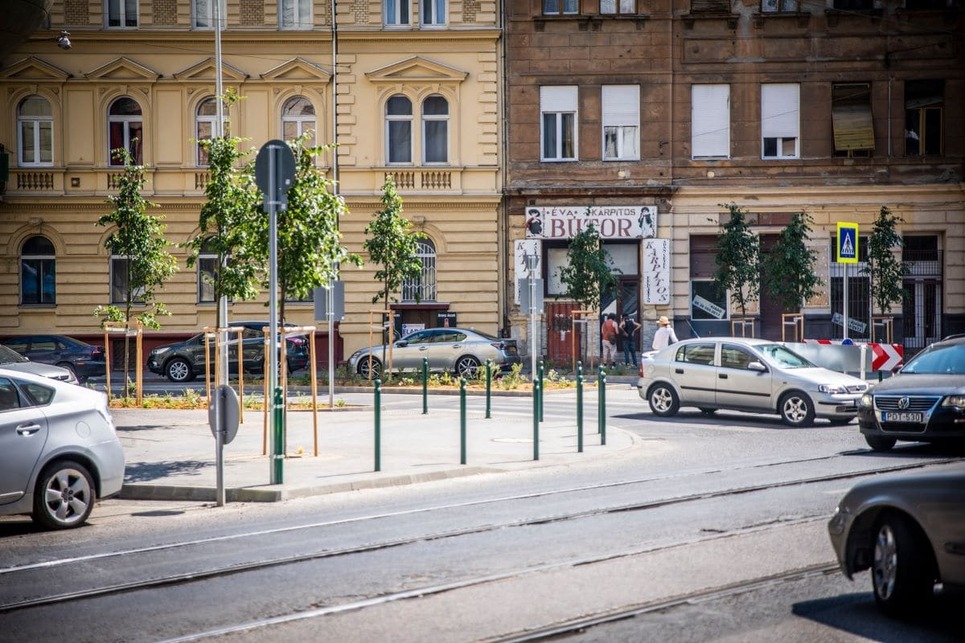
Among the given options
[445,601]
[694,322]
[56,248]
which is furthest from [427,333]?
[445,601]

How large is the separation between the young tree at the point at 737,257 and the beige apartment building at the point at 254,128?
682 cm

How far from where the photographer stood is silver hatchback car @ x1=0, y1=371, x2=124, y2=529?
1138 cm

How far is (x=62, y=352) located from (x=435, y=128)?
13.0 meters

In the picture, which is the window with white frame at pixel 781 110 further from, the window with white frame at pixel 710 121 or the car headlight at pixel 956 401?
the car headlight at pixel 956 401

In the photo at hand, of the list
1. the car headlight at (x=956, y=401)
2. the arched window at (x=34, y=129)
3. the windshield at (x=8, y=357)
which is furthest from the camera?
the arched window at (x=34, y=129)

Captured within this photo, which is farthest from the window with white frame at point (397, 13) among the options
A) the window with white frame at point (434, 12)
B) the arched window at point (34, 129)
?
the arched window at point (34, 129)

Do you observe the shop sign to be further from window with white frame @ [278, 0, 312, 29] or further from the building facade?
window with white frame @ [278, 0, 312, 29]

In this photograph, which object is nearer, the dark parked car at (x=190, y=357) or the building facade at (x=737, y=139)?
the dark parked car at (x=190, y=357)

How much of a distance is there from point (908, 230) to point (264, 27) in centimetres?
2033

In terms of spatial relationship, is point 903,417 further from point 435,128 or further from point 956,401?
point 435,128

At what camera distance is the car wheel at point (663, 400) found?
23.6 meters

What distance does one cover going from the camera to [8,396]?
11.6 m

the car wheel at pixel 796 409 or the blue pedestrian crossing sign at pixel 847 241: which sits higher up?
the blue pedestrian crossing sign at pixel 847 241

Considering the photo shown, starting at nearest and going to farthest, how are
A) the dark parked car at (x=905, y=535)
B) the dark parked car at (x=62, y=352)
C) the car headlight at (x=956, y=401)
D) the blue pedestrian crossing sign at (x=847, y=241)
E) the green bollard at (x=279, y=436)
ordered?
the dark parked car at (x=905, y=535) < the green bollard at (x=279, y=436) < the car headlight at (x=956, y=401) < the blue pedestrian crossing sign at (x=847, y=241) < the dark parked car at (x=62, y=352)
